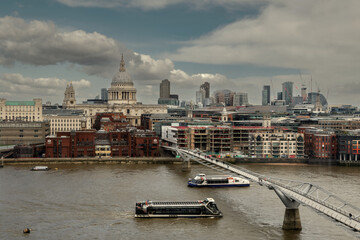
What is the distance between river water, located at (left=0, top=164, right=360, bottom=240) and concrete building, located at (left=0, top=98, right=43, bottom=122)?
182 ft

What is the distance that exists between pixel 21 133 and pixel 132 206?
4942 centimetres

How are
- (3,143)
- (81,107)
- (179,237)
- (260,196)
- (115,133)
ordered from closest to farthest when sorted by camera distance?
(179,237)
(260,196)
(115,133)
(3,143)
(81,107)

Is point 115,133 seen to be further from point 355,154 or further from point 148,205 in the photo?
point 148,205

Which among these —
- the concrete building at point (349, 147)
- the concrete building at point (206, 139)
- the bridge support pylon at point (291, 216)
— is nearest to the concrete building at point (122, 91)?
the concrete building at point (206, 139)

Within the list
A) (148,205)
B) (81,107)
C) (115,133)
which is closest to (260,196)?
(148,205)

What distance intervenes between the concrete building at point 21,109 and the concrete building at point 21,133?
86.4 ft

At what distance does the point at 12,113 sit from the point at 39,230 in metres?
84.1

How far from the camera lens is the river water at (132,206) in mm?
28672

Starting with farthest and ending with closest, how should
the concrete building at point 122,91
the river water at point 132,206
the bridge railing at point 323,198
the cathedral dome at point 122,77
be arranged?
the cathedral dome at point 122,77 → the concrete building at point 122,91 → the river water at point 132,206 → the bridge railing at point 323,198

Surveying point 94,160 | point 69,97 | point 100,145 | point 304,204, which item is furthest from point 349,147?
point 69,97

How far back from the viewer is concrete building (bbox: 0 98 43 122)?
107 m

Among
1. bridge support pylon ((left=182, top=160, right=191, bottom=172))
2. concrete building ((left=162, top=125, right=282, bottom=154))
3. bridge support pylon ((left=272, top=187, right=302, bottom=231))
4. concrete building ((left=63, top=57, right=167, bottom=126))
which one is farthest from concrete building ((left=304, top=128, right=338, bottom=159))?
concrete building ((left=63, top=57, right=167, bottom=126))

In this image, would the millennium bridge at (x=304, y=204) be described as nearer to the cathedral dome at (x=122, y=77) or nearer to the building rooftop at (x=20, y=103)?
Answer: the building rooftop at (x=20, y=103)

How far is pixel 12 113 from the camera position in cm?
10794
